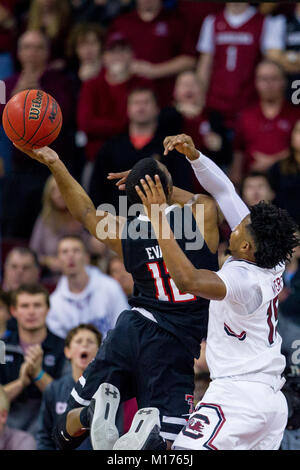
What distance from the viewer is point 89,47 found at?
10555 millimetres

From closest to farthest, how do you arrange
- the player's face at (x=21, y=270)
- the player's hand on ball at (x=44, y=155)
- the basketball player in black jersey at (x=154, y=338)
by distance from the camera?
the basketball player in black jersey at (x=154, y=338), the player's hand on ball at (x=44, y=155), the player's face at (x=21, y=270)

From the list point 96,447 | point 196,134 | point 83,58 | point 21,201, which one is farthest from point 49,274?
point 96,447

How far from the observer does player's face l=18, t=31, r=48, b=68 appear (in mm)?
10281

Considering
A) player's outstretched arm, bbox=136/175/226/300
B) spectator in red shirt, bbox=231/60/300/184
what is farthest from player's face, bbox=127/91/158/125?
player's outstretched arm, bbox=136/175/226/300

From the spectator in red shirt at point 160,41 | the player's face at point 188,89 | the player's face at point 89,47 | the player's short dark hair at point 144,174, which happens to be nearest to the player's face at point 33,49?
the player's face at point 89,47

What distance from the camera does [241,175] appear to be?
963 centimetres

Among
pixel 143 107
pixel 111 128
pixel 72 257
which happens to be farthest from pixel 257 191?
pixel 111 128

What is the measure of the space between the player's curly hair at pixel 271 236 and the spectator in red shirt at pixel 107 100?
16.2 feet

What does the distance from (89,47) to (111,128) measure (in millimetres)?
1207

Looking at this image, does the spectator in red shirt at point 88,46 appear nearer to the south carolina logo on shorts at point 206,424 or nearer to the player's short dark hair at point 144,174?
the player's short dark hair at point 144,174

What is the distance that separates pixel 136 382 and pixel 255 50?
5.67 m

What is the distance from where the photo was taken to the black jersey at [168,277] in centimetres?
564

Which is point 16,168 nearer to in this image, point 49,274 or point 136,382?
point 49,274

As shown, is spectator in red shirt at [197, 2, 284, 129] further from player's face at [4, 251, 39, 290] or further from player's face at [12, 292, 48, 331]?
player's face at [12, 292, 48, 331]
